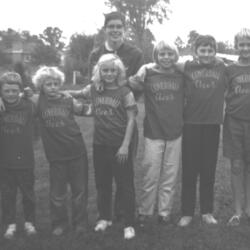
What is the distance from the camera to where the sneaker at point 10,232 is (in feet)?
14.8

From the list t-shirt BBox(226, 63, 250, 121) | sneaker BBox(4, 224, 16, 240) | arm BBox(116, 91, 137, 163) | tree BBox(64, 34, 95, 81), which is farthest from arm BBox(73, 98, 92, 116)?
tree BBox(64, 34, 95, 81)

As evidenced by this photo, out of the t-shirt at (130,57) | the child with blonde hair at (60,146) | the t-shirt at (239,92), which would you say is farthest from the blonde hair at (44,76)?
the t-shirt at (239,92)

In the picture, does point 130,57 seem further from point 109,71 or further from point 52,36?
point 52,36

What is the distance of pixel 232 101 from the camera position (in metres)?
4.65

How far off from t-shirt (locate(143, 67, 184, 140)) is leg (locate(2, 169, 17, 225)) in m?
1.51

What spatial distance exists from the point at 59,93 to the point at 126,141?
0.85 m

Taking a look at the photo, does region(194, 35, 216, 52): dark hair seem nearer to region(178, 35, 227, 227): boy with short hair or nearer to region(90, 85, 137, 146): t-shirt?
region(178, 35, 227, 227): boy with short hair

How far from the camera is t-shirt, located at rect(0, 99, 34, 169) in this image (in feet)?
14.8

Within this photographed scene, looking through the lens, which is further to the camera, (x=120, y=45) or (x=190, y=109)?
(x=120, y=45)

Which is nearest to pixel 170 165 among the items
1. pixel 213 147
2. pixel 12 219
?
pixel 213 147

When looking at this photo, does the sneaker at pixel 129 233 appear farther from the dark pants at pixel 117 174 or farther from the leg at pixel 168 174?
the leg at pixel 168 174

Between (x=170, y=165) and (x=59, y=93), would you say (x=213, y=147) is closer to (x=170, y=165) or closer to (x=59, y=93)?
(x=170, y=165)

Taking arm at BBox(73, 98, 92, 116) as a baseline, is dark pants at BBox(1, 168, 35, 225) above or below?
below

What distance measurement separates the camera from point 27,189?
465 centimetres
